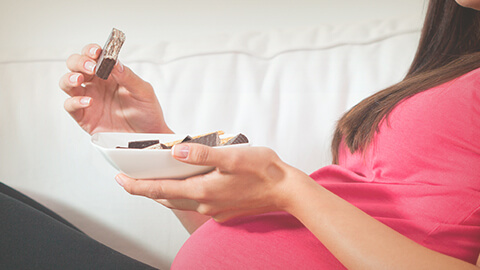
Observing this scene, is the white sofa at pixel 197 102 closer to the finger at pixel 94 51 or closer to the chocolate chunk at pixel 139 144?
the finger at pixel 94 51

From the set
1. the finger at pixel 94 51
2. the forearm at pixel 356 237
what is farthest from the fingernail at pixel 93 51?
the forearm at pixel 356 237

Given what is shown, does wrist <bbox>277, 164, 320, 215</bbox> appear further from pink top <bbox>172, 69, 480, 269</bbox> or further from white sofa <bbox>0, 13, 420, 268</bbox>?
white sofa <bbox>0, 13, 420, 268</bbox>

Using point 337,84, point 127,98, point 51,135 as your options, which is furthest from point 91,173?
point 337,84

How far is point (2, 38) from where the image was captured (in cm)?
153

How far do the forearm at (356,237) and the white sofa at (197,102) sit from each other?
52 cm

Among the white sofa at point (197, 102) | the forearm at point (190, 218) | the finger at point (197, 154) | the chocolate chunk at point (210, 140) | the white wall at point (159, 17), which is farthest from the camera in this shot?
the white wall at point (159, 17)

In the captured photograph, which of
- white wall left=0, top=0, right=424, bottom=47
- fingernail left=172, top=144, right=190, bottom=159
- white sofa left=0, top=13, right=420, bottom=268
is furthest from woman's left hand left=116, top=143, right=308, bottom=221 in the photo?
white wall left=0, top=0, right=424, bottom=47

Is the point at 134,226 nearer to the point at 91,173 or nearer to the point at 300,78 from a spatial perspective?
the point at 91,173

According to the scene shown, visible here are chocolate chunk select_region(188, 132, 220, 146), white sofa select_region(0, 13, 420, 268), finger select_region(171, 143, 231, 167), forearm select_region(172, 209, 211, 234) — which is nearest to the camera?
finger select_region(171, 143, 231, 167)

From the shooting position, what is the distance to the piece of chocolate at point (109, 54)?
71 cm

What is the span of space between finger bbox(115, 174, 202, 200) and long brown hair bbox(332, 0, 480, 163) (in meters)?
0.41

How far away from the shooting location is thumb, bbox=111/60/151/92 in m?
0.77

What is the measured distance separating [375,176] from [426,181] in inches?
3.7

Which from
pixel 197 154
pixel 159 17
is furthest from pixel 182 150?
pixel 159 17
